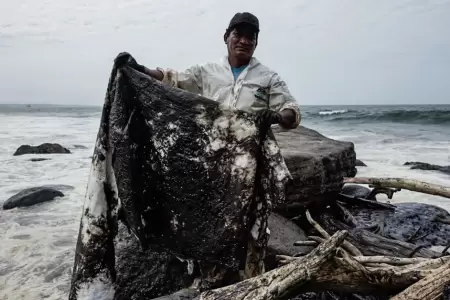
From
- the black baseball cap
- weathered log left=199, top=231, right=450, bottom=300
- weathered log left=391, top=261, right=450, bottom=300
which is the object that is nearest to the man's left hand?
weathered log left=199, top=231, right=450, bottom=300

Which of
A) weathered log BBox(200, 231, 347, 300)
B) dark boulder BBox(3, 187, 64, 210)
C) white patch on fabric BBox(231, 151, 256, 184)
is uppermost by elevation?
white patch on fabric BBox(231, 151, 256, 184)

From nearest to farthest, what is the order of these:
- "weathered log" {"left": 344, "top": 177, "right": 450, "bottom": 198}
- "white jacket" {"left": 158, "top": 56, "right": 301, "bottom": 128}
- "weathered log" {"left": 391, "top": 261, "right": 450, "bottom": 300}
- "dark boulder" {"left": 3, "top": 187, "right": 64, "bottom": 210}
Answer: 1. "weathered log" {"left": 391, "top": 261, "right": 450, "bottom": 300}
2. "white jacket" {"left": 158, "top": 56, "right": 301, "bottom": 128}
3. "weathered log" {"left": 344, "top": 177, "right": 450, "bottom": 198}
4. "dark boulder" {"left": 3, "top": 187, "right": 64, "bottom": 210}

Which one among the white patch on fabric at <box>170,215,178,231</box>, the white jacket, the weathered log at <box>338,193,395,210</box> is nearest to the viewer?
the white patch on fabric at <box>170,215,178,231</box>

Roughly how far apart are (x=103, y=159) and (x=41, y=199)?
4989mm

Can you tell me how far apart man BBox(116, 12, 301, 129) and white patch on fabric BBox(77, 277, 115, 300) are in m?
1.39

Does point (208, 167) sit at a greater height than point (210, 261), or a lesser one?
greater

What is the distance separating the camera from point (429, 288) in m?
2.35

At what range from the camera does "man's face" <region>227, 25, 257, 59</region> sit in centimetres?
295

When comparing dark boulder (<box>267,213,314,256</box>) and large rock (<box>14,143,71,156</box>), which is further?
large rock (<box>14,143,71,156</box>)

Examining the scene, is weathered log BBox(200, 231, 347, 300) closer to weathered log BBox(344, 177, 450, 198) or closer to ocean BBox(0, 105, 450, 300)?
weathered log BBox(344, 177, 450, 198)

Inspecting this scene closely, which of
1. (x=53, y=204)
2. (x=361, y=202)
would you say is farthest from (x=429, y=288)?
(x=53, y=204)

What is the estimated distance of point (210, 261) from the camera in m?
2.45

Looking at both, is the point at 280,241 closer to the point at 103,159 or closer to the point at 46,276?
the point at 103,159

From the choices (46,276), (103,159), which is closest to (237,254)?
(103,159)
